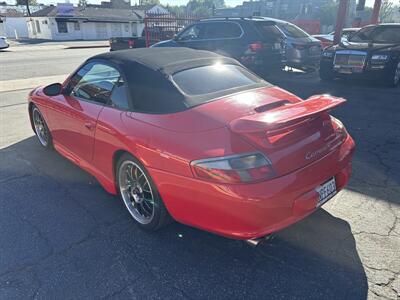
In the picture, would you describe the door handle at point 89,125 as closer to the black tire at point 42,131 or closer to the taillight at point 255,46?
the black tire at point 42,131

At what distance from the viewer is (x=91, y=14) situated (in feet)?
143

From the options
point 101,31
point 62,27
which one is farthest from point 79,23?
point 101,31

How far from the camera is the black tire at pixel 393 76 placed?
27.5ft

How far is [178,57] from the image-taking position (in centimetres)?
329

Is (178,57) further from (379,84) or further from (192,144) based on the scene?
(379,84)

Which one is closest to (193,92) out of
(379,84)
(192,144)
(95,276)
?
(192,144)

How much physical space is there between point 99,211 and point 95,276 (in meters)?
0.91


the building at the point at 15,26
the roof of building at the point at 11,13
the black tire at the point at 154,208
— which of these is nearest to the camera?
the black tire at the point at 154,208

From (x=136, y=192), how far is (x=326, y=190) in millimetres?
1657

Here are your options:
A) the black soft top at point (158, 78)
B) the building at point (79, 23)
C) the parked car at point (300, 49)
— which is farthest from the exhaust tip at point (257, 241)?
the building at point (79, 23)

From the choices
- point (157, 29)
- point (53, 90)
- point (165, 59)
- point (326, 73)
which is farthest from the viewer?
point (157, 29)

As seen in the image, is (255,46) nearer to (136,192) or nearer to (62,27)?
(136,192)

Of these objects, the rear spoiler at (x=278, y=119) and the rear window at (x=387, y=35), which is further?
the rear window at (x=387, y=35)

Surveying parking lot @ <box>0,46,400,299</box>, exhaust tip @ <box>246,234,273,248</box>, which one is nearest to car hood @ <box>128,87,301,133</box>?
exhaust tip @ <box>246,234,273,248</box>
